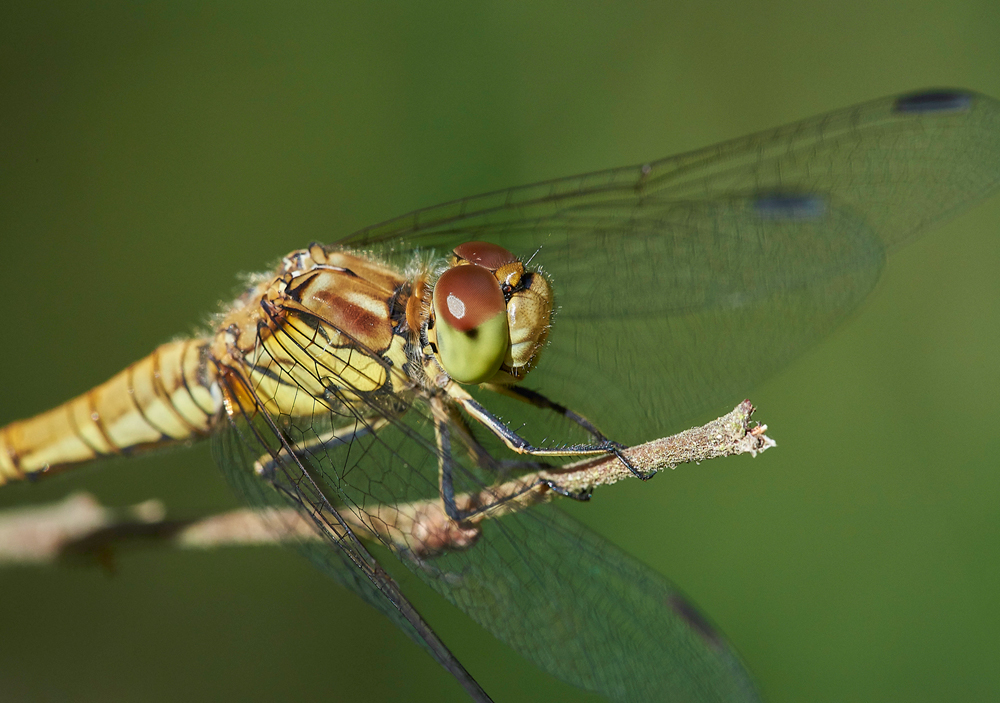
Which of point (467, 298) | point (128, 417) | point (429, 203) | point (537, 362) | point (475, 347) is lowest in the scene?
point (537, 362)

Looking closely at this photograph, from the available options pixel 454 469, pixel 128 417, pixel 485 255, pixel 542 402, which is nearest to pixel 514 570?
pixel 454 469

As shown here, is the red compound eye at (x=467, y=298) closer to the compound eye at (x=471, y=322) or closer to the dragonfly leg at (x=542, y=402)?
the compound eye at (x=471, y=322)

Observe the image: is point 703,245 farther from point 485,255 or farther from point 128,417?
point 128,417

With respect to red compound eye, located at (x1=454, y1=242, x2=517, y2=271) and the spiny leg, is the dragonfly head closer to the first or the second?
red compound eye, located at (x1=454, y1=242, x2=517, y2=271)

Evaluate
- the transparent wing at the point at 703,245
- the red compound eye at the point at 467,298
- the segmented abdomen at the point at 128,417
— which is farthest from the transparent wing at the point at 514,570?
the segmented abdomen at the point at 128,417

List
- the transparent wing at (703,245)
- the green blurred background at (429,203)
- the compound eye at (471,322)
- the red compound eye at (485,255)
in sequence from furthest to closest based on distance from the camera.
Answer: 1. the green blurred background at (429,203)
2. the transparent wing at (703,245)
3. the red compound eye at (485,255)
4. the compound eye at (471,322)

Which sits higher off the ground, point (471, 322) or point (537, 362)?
point (471, 322)
